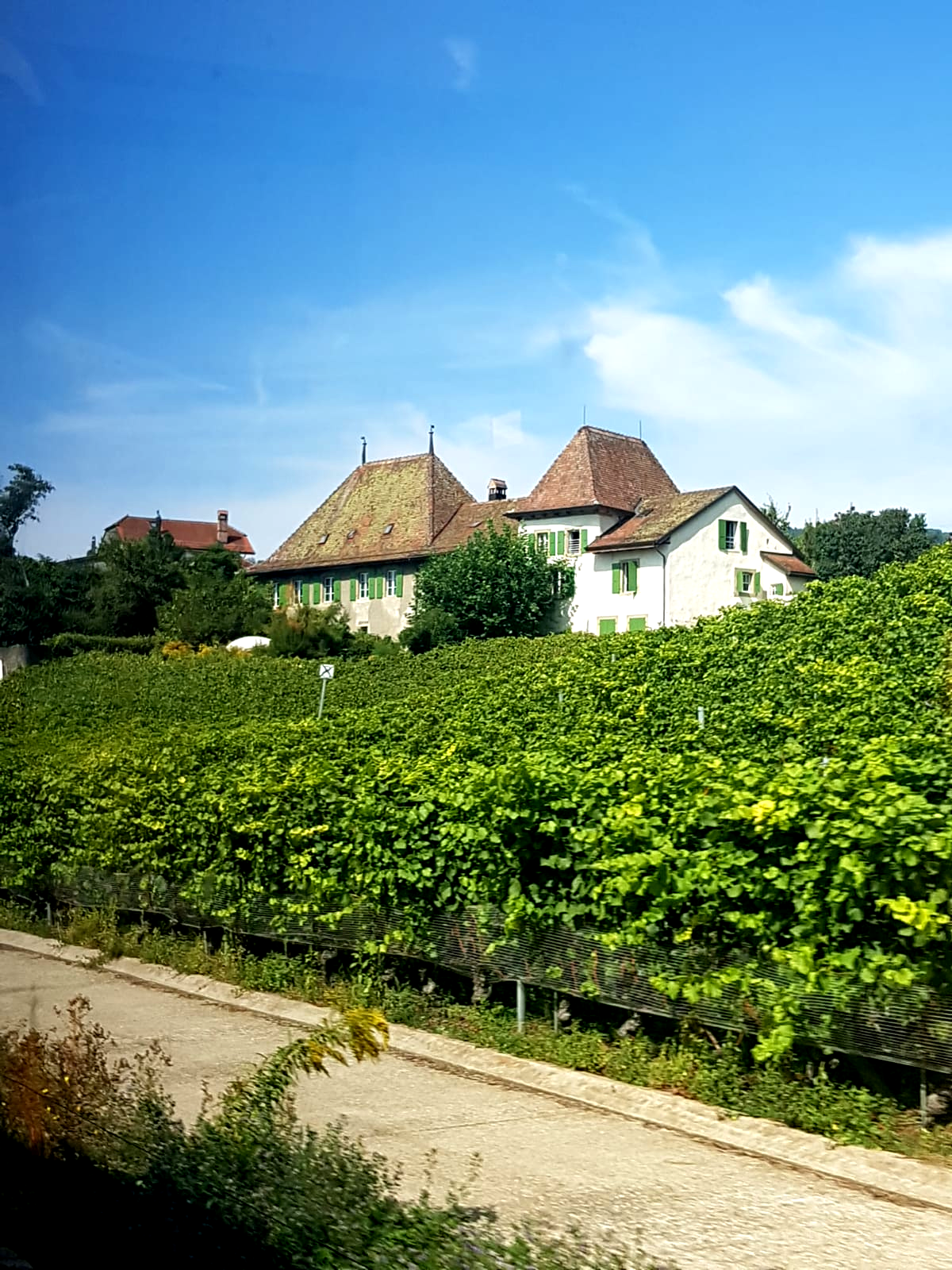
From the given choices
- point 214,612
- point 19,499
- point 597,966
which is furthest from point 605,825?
point 214,612

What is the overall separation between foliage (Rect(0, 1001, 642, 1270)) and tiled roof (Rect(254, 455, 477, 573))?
197 feet

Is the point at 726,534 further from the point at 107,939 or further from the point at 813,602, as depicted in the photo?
the point at 107,939

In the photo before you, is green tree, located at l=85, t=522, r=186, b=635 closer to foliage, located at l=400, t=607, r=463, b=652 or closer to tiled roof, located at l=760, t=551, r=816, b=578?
foliage, located at l=400, t=607, r=463, b=652

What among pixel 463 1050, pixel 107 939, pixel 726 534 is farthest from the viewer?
pixel 726 534

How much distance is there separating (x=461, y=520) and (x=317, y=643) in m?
16.8

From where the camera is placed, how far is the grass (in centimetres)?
666

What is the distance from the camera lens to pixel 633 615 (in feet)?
183

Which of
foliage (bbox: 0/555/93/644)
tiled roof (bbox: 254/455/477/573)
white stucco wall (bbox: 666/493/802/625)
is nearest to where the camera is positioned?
foliage (bbox: 0/555/93/644)

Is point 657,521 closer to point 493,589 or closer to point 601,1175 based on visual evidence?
point 493,589

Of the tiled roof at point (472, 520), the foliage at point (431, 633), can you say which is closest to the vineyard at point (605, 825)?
the foliage at point (431, 633)

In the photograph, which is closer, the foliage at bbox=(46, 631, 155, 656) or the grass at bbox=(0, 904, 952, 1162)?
the grass at bbox=(0, 904, 952, 1162)

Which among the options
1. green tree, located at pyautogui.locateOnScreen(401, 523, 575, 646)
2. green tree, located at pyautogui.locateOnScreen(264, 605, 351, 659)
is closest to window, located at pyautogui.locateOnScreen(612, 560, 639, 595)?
green tree, located at pyautogui.locateOnScreen(401, 523, 575, 646)

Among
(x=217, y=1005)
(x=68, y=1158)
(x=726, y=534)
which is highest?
(x=726, y=534)

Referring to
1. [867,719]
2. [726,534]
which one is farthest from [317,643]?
[867,719]
